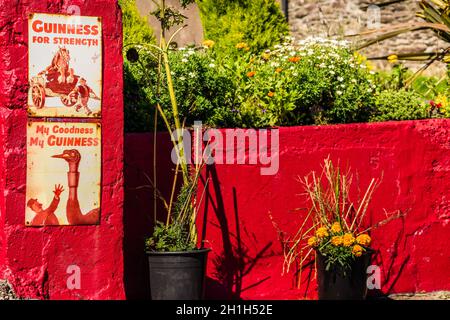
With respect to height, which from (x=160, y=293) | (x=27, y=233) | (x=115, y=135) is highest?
(x=115, y=135)

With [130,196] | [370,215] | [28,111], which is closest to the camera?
[28,111]

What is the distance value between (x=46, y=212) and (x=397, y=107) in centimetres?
348

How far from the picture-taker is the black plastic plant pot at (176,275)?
673 centimetres

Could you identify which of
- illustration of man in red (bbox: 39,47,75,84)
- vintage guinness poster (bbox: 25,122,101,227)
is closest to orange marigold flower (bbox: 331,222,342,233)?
vintage guinness poster (bbox: 25,122,101,227)

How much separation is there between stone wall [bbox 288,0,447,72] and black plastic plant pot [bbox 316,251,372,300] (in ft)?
33.7

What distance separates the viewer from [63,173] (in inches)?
255

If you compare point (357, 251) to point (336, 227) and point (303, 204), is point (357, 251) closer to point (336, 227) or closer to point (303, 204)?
point (336, 227)

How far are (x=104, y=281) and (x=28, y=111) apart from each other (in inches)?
48.8

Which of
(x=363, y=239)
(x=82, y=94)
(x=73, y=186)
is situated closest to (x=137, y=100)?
(x=82, y=94)

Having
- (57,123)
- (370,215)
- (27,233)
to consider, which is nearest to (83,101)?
(57,123)

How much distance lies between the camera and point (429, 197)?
791cm

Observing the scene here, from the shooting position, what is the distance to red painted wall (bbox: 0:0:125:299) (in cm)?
634

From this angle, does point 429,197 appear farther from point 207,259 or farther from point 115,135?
point 115,135

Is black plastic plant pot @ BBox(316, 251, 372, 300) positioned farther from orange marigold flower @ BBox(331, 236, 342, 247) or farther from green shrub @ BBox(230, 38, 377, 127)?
green shrub @ BBox(230, 38, 377, 127)
